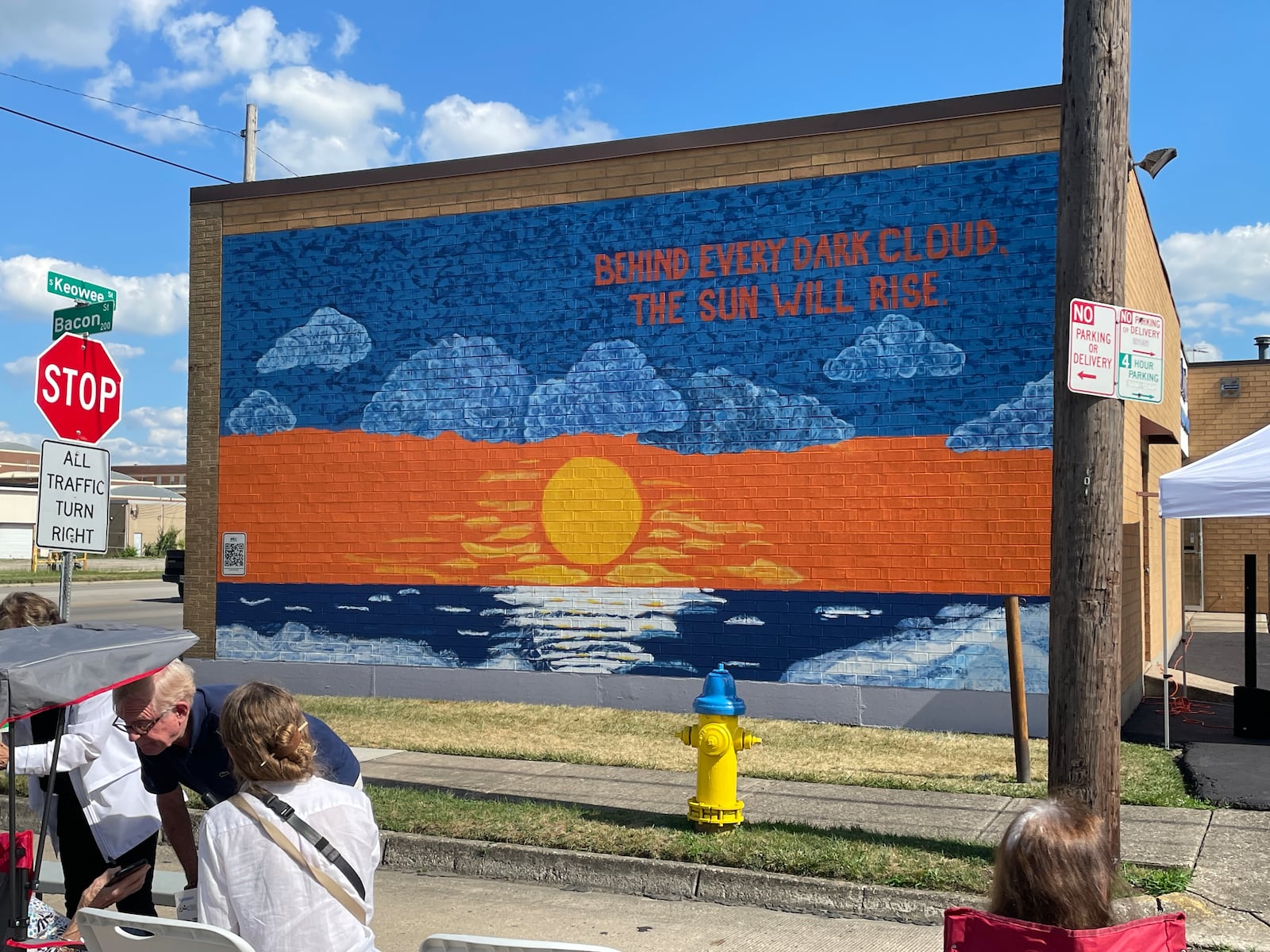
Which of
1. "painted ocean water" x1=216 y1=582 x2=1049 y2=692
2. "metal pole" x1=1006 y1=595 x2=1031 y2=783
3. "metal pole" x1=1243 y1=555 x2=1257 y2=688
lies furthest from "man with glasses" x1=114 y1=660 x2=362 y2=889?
"metal pole" x1=1243 y1=555 x2=1257 y2=688

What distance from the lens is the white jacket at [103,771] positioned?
468 centimetres

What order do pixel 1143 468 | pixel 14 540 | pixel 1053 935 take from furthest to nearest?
pixel 14 540 → pixel 1143 468 → pixel 1053 935

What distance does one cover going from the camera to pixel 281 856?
3.24 metres

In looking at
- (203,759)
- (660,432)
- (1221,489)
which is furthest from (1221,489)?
(203,759)

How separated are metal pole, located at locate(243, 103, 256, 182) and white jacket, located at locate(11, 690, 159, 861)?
1921 centimetres

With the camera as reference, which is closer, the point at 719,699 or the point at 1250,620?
the point at 719,699

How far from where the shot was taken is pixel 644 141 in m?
12.6

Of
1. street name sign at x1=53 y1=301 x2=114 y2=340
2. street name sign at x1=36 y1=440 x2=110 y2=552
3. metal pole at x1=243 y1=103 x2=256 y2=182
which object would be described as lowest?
street name sign at x1=36 y1=440 x2=110 y2=552

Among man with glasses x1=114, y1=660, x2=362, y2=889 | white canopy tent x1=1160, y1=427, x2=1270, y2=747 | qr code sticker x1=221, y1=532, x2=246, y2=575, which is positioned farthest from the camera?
qr code sticker x1=221, y1=532, x2=246, y2=575

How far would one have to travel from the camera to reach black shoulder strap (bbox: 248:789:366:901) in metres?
3.25

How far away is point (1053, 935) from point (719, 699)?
4499 millimetres

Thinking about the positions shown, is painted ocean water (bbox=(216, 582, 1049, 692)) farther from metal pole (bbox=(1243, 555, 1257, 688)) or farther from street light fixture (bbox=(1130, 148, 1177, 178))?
street light fixture (bbox=(1130, 148, 1177, 178))

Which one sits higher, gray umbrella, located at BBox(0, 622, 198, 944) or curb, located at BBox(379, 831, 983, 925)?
gray umbrella, located at BBox(0, 622, 198, 944)

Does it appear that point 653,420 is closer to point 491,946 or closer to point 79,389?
point 79,389
